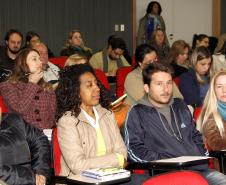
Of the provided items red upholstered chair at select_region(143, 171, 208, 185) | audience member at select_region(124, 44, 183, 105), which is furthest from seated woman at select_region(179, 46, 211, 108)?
red upholstered chair at select_region(143, 171, 208, 185)

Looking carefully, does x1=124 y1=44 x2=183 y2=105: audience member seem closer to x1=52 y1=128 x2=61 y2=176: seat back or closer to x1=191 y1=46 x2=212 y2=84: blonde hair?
x1=191 y1=46 x2=212 y2=84: blonde hair

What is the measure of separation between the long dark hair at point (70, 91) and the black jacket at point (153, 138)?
0.42 metres

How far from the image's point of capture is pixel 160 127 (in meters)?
3.88

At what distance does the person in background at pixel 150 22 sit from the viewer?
11.4m

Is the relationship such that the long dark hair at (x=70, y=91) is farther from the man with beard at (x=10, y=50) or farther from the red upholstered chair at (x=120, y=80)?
the man with beard at (x=10, y=50)

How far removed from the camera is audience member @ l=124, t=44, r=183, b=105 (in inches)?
222

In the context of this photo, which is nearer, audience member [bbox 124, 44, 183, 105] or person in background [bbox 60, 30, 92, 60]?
audience member [bbox 124, 44, 183, 105]

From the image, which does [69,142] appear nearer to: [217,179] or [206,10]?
[217,179]

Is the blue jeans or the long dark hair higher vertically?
the long dark hair

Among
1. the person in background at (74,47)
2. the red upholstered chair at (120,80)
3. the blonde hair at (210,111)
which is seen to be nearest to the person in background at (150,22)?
the person in background at (74,47)

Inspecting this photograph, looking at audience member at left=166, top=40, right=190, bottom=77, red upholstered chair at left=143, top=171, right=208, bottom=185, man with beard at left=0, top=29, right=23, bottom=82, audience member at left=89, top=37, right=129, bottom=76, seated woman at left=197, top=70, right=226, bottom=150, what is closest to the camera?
red upholstered chair at left=143, top=171, right=208, bottom=185

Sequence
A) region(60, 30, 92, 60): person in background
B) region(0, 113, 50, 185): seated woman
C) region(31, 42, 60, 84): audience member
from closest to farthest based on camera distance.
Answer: region(0, 113, 50, 185): seated woman → region(31, 42, 60, 84): audience member → region(60, 30, 92, 60): person in background

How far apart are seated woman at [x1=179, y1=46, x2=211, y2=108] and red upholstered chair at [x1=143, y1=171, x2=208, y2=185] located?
281 centimetres

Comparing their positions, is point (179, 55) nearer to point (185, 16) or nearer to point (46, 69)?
point (46, 69)
